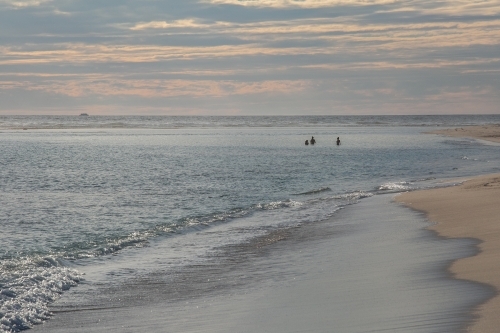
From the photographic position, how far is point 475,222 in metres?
17.4

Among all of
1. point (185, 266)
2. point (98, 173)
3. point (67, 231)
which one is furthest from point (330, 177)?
point (185, 266)

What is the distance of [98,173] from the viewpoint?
42.0m

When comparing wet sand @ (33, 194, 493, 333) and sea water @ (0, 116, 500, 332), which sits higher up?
wet sand @ (33, 194, 493, 333)

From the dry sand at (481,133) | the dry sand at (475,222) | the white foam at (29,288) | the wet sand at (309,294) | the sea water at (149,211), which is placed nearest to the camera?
the dry sand at (475,222)

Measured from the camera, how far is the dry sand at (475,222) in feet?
29.6

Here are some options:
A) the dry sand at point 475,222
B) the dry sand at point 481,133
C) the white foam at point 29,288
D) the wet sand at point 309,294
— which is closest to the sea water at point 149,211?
the white foam at point 29,288

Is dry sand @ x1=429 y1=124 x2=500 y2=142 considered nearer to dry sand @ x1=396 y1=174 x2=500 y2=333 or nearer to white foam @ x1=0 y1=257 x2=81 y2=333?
dry sand @ x1=396 y1=174 x2=500 y2=333

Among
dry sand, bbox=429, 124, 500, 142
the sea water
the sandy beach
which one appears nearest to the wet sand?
the sandy beach

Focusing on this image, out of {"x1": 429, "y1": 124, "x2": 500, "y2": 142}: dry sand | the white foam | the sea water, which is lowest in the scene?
{"x1": 429, "y1": 124, "x2": 500, "y2": 142}: dry sand

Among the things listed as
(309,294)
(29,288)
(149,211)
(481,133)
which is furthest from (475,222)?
(481,133)

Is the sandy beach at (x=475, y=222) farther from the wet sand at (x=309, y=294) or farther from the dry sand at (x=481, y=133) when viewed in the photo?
the dry sand at (x=481, y=133)

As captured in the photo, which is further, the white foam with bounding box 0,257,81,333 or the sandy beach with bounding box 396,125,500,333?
the white foam with bounding box 0,257,81,333

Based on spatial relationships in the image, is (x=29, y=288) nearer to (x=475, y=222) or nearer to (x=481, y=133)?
(x=475, y=222)

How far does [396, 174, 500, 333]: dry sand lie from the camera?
29.6 feet
